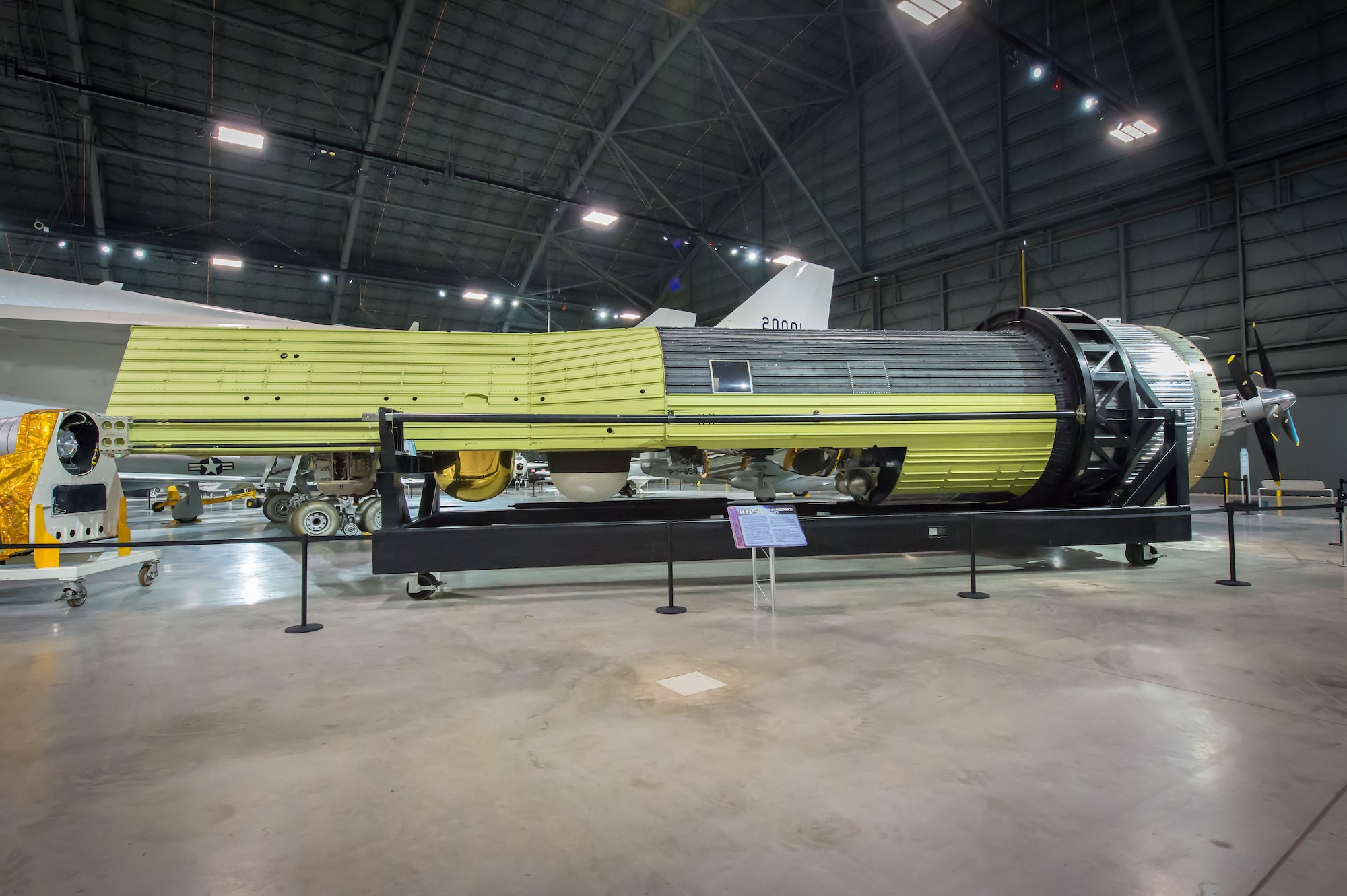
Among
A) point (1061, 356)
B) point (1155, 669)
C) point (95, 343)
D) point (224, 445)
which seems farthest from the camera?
point (95, 343)

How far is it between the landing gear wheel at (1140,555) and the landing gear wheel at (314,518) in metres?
11.5

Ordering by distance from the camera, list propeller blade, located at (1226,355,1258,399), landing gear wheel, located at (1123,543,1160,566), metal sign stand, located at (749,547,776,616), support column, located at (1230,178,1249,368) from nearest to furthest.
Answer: metal sign stand, located at (749,547,776,616) → landing gear wheel, located at (1123,543,1160,566) → propeller blade, located at (1226,355,1258,399) → support column, located at (1230,178,1249,368)

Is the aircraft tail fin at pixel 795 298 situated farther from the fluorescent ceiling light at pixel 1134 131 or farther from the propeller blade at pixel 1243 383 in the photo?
the fluorescent ceiling light at pixel 1134 131

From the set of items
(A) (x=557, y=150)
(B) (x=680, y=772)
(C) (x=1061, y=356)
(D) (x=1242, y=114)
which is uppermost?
(A) (x=557, y=150)

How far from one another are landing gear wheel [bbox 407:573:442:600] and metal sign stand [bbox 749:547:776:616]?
10.4 ft

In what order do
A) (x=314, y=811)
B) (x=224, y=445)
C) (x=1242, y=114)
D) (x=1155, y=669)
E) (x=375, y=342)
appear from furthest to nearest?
(x=1242, y=114)
(x=375, y=342)
(x=224, y=445)
(x=1155, y=669)
(x=314, y=811)

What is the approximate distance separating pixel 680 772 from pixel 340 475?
626 cm

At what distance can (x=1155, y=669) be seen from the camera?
13.3 feet

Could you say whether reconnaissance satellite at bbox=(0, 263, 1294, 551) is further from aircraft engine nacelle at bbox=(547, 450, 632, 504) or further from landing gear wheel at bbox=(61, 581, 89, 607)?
landing gear wheel at bbox=(61, 581, 89, 607)

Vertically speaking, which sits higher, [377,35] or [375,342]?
[377,35]

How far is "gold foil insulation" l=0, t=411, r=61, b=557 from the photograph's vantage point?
6457 mm

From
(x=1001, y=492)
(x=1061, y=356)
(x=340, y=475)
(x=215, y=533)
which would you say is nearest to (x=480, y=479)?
(x=340, y=475)

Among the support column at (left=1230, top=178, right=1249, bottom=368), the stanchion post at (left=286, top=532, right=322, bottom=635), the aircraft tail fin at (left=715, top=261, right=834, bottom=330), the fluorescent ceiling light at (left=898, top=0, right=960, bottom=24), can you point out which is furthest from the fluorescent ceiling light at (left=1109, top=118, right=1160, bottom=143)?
the stanchion post at (left=286, top=532, right=322, bottom=635)

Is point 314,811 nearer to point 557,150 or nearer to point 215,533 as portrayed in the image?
point 215,533
